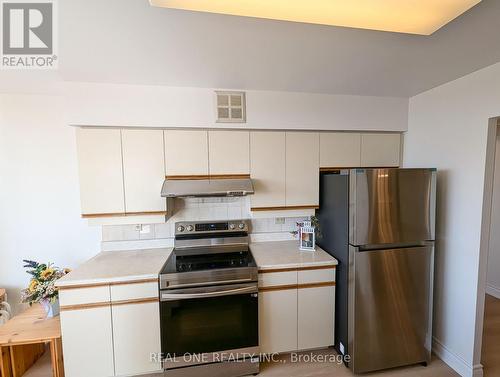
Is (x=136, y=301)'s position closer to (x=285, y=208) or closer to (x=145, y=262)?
(x=145, y=262)

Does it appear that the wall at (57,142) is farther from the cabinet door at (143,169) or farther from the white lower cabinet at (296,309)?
the white lower cabinet at (296,309)

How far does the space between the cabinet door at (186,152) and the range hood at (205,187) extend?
0.10 metres

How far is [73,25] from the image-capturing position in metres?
1.22

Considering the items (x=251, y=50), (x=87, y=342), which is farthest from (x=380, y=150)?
(x=87, y=342)

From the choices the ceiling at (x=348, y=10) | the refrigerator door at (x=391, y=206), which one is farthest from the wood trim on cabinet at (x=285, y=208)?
the ceiling at (x=348, y=10)

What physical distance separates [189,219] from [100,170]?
92cm

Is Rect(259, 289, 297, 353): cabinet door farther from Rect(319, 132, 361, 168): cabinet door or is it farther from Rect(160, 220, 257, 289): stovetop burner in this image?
Rect(319, 132, 361, 168): cabinet door

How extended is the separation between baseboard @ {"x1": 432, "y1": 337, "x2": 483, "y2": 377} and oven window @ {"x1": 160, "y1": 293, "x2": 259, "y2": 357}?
5.53 ft

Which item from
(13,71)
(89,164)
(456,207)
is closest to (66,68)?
(13,71)

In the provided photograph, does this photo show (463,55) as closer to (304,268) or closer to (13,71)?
(304,268)

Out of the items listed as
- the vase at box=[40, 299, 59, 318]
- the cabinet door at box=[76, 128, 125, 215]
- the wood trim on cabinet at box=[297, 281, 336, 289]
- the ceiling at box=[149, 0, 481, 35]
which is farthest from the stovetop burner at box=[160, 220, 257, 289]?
the ceiling at box=[149, 0, 481, 35]

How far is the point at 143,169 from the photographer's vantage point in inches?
82.2

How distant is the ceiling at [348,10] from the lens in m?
0.94

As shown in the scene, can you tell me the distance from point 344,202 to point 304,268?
2.19 ft
